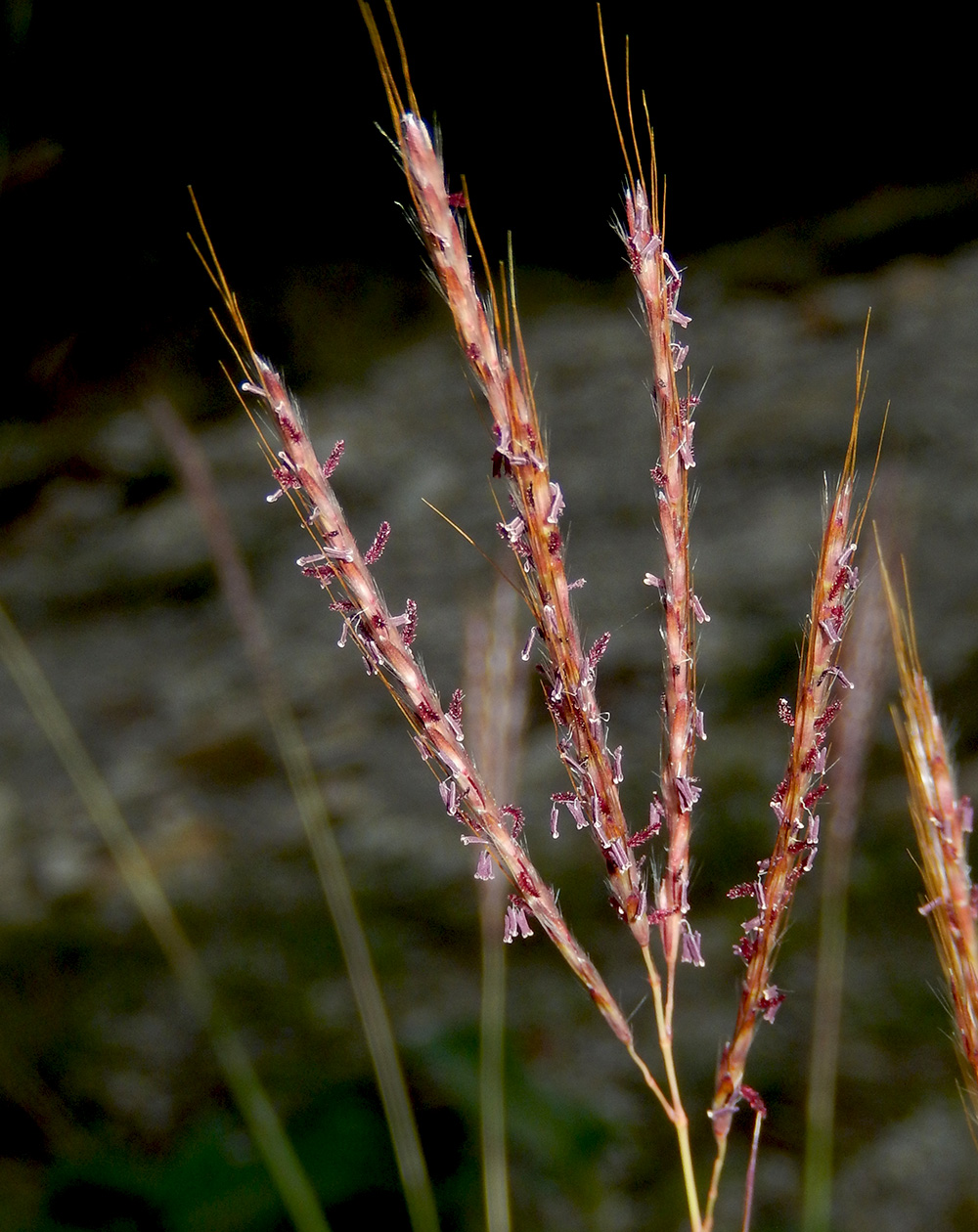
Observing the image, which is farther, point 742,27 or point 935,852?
point 742,27

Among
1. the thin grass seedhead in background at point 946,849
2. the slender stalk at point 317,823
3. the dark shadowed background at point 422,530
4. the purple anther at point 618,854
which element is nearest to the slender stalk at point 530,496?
the purple anther at point 618,854

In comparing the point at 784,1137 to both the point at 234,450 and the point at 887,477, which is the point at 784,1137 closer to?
the point at 887,477

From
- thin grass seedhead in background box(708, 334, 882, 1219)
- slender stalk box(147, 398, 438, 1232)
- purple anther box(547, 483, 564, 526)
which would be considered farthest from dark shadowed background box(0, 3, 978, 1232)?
purple anther box(547, 483, 564, 526)

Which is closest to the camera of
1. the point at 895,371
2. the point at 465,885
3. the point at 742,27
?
the point at 742,27

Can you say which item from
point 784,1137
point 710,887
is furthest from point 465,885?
point 784,1137

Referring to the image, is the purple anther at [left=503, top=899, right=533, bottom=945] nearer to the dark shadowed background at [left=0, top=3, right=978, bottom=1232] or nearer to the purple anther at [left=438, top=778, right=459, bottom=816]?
the purple anther at [left=438, top=778, right=459, bottom=816]

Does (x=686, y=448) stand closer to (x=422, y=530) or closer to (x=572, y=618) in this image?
(x=572, y=618)
